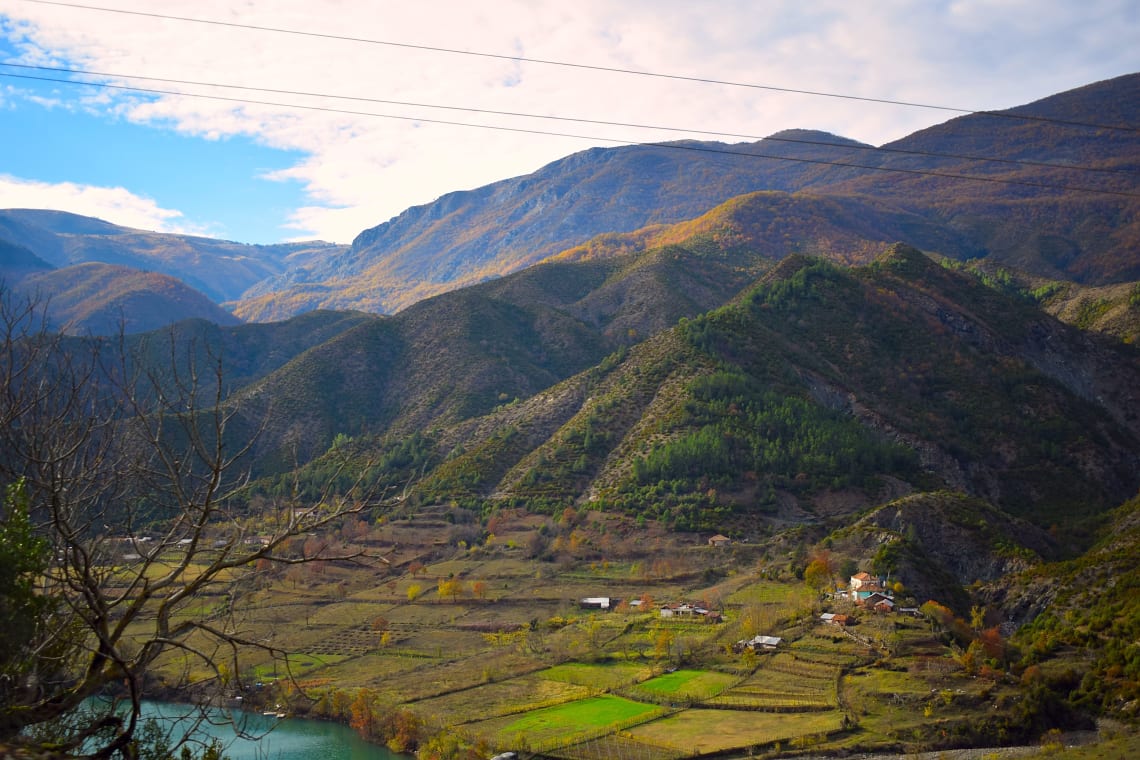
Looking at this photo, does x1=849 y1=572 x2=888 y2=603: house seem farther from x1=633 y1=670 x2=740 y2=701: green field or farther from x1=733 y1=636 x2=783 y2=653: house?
x1=633 y1=670 x2=740 y2=701: green field

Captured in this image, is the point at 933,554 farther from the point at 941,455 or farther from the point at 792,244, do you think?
the point at 792,244

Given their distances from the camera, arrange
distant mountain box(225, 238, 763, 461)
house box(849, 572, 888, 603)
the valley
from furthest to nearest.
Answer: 1. distant mountain box(225, 238, 763, 461)
2. house box(849, 572, 888, 603)
3. the valley

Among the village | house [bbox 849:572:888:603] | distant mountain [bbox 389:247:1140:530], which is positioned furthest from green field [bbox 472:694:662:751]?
distant mountain [bbox 389:247:1140:530]

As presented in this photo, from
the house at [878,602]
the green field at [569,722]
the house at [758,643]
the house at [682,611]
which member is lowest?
the green field at [569,722]

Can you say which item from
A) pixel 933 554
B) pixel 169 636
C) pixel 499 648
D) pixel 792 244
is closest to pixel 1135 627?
pixel 933 554

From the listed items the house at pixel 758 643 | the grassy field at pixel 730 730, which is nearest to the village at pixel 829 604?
the house at pixel 758 643

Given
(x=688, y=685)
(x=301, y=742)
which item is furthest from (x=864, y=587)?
(x=301, y=742)

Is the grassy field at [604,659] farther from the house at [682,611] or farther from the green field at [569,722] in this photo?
the house at [682,611]

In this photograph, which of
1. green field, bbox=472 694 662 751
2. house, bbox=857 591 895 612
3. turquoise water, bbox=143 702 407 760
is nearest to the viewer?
green field, bbox=472 694 662 751

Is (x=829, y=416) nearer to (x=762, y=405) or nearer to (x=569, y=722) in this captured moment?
(x=762, y=405)

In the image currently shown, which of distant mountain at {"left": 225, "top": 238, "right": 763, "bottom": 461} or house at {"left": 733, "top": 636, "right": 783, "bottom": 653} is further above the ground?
distant mountain at {"left": 225, "top": 238, "right": 763, "bottom": 461}

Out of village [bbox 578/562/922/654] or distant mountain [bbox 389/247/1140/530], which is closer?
village [bbox 578/562/922/654]
